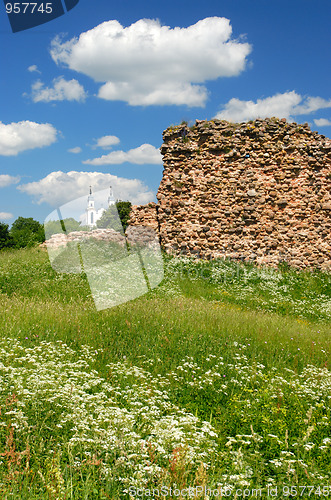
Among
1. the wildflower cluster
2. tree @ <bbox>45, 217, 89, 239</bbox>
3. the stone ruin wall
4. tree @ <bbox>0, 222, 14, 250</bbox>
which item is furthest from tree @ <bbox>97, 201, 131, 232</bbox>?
tree @ <bbox>0, 222, 14, 250</bbox>

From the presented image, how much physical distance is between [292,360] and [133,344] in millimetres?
2690

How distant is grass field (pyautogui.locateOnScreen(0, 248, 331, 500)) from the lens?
303 centimetres

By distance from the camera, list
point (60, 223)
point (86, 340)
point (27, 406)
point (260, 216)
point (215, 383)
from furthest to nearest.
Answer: point (60, 223) → point (260, 216) → point (86, 340) → point (215, 383) → point (27, 406)

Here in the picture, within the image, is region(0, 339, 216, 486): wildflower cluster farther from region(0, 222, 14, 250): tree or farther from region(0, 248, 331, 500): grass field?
region(0, 222, 14, 250): tree

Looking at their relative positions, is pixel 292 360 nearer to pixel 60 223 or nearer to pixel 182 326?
pixel 182 326

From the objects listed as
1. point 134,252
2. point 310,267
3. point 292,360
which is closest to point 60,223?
point 134,252

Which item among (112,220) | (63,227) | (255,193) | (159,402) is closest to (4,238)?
(63,227)

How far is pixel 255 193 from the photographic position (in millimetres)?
16438

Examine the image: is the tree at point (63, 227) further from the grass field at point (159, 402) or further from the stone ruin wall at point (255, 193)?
the grass field at point (159, 402)

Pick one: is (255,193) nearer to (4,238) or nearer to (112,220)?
(112,220)

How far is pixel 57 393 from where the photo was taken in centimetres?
411

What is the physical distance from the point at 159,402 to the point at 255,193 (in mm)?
13396

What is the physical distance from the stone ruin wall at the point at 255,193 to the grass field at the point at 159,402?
584cm

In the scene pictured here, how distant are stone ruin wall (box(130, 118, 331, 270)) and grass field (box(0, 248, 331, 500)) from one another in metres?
5.84
